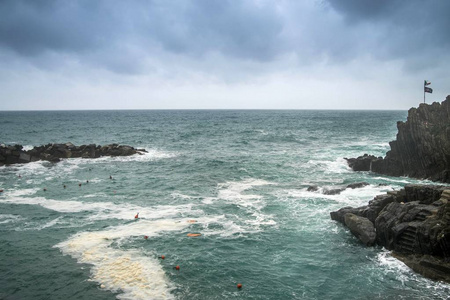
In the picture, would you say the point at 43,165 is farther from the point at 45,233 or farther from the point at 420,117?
the point at 420,117

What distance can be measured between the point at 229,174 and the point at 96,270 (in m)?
27.0

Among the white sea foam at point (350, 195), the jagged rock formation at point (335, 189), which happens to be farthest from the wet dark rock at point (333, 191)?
the white sea foam at point (350, 195)

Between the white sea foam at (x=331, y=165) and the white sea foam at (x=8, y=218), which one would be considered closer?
the white sea foam at (x=8, y=218)

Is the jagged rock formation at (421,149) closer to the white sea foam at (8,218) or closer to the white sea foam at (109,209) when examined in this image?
the white sea foam at (109,209)

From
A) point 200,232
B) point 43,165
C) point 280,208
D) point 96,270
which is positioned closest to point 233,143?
point 43,165

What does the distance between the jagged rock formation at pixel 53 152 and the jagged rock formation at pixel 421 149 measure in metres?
39.9

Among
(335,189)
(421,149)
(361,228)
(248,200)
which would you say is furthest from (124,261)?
(421,149)

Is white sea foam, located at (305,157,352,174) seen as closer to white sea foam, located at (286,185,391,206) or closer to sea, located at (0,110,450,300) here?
sea, located at (0,110,450,300)

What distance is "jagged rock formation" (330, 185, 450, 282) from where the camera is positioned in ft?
62.9

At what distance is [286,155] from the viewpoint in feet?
201

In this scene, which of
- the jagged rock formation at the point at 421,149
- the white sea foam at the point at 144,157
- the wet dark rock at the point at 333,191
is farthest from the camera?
the white sea foam at the point at 144,157

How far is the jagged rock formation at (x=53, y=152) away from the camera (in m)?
53.3

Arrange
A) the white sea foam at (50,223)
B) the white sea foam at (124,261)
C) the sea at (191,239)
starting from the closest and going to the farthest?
the white sea foam at (124,261)
the sea at (191,239)
the white sea foam at (50,223)

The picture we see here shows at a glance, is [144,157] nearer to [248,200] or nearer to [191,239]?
[248,200]
